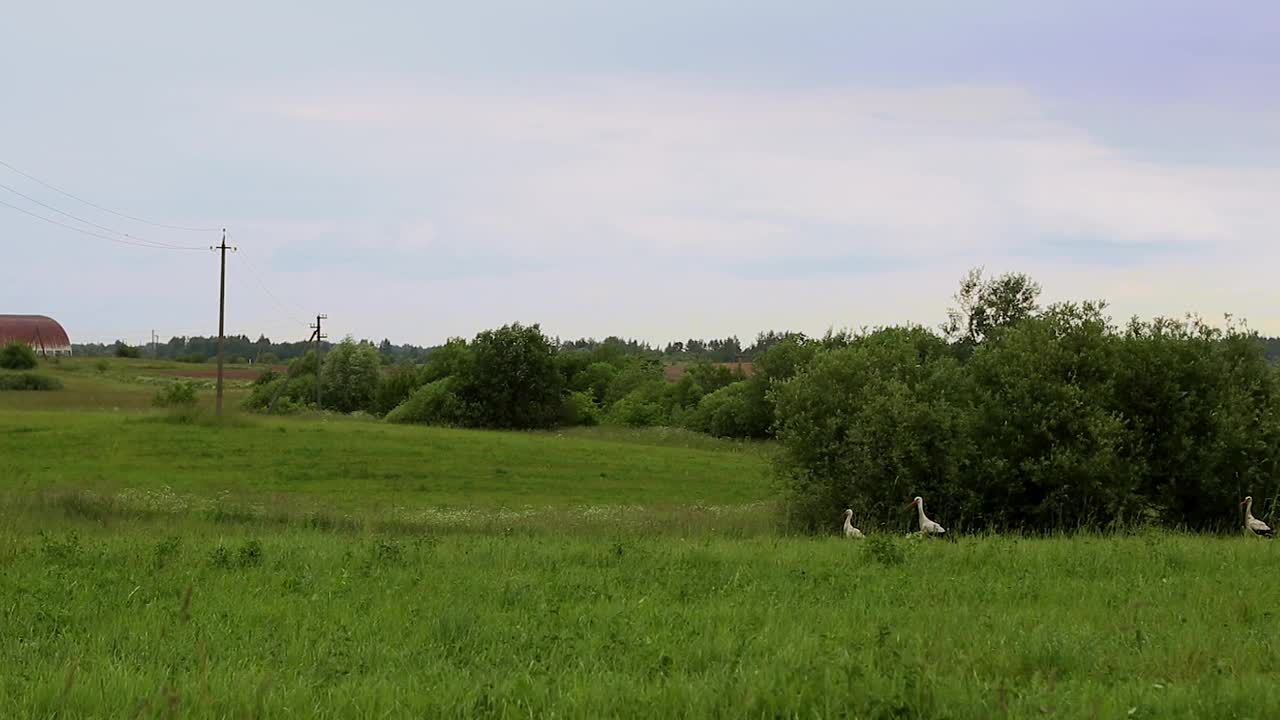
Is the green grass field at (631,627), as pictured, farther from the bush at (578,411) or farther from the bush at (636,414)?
the bush at (636,414)

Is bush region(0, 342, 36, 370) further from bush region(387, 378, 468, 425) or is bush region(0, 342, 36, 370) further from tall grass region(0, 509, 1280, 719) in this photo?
tall grass region(0, 509, 1280, 719)

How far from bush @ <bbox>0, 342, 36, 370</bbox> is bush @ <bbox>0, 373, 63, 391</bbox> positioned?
6.38 metres

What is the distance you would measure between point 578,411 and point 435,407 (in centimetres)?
1490

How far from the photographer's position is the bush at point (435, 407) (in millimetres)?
95250

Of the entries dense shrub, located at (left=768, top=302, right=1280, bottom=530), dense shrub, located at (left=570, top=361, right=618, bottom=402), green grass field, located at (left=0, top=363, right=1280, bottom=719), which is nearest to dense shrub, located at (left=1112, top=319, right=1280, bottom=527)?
dense shrub, located at (left=768, top=302, right=1280, bottom=530)

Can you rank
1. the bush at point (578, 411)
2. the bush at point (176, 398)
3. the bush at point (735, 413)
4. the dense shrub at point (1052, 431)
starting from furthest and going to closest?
1. the bush at point (578, 411)
2. the bush at point (735, 413)
3. the bush at point (176, 398)
4. the dense shrub at point (1052, 431)

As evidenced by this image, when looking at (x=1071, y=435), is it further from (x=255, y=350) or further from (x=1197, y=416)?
(x=255, y=350)

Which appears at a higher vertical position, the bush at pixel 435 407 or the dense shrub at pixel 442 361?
the dense shrub at pixel 442 361

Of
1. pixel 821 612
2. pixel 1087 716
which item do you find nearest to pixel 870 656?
pixel 1087 716

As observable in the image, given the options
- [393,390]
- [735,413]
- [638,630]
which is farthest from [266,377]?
[638,630]

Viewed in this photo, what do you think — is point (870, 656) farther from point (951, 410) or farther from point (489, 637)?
point (951, 410)

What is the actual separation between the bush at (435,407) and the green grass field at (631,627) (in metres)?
76.4

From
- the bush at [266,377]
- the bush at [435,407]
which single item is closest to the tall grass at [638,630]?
the bush at [435,407]

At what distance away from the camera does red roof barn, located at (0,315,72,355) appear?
121 meters
